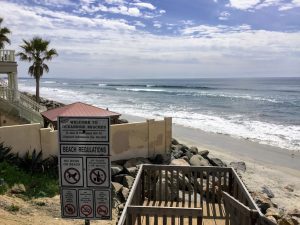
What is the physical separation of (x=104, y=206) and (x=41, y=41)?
23926 millimetres

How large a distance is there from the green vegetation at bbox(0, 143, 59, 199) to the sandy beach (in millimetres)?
6714

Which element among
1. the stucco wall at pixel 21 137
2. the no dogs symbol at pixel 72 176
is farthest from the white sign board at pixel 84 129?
the stucco wall at pixel 21 137

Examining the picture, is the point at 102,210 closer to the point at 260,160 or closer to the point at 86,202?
the point at 86,202

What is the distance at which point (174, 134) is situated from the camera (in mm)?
24719

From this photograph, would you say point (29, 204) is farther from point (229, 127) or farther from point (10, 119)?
point (229, 127)

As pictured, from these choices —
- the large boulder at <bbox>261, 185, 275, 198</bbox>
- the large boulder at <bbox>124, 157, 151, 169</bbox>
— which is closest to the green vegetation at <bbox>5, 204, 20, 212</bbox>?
the large boulder at <bbox>124, 157, 151, 169</bbox>

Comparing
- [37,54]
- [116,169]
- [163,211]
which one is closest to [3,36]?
[37,54]

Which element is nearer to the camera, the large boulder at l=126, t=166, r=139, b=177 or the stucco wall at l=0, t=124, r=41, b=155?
the stucco wall at l=0, t=124, r=41, b=155

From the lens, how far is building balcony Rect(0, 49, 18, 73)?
17141mm

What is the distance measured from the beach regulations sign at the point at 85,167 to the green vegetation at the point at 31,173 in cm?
510

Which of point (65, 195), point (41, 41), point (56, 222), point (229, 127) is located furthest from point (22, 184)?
point (229, 127)

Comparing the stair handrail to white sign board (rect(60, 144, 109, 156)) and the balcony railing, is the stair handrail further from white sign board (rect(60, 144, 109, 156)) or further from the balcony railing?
white sign board (rect(60, 144, 109, 156))

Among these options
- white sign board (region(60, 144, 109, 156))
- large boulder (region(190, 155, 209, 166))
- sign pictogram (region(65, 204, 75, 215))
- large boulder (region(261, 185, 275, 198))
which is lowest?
large boulder (region(261, 185, 275, 198))

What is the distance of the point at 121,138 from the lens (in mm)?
12898
